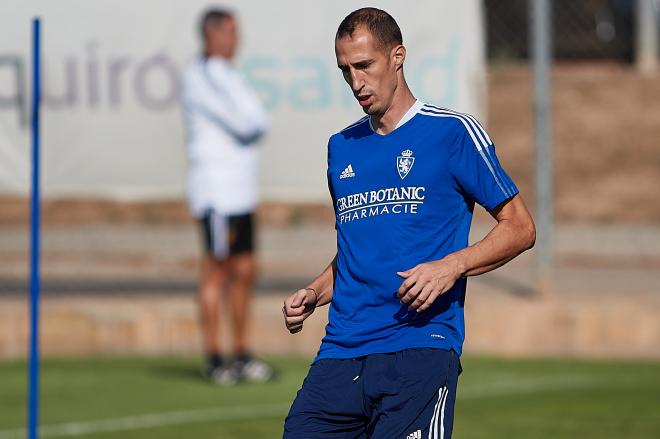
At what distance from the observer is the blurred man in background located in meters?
11.0

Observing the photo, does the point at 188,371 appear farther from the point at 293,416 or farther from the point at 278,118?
the point at 293,416

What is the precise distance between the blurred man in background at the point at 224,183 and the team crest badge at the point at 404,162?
18.1ft

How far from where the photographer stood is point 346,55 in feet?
17.6

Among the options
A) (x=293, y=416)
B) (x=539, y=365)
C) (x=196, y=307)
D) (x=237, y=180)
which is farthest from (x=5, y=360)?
(x=293, y=416)

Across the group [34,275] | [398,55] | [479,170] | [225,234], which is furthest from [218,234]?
[479,170]

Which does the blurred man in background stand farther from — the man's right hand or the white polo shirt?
the man's right hand

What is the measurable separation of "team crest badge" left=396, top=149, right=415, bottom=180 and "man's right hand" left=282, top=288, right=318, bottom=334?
0.49 metres

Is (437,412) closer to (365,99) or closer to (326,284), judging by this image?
(326,284)

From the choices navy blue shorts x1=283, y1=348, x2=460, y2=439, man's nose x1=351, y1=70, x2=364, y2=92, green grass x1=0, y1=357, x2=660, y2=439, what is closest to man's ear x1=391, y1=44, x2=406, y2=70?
man's nose x1=351, y1=70, x2=364, y2=92

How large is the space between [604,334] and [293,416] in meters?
6.92

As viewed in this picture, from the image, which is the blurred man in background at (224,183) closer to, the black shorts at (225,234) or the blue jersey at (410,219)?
the black shorts at (225,234)

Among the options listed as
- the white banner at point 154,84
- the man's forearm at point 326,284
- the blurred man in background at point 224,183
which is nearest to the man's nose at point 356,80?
the man's forearm at point 326,284

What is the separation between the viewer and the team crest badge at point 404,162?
541 centimetres

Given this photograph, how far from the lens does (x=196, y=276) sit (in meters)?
15.1
